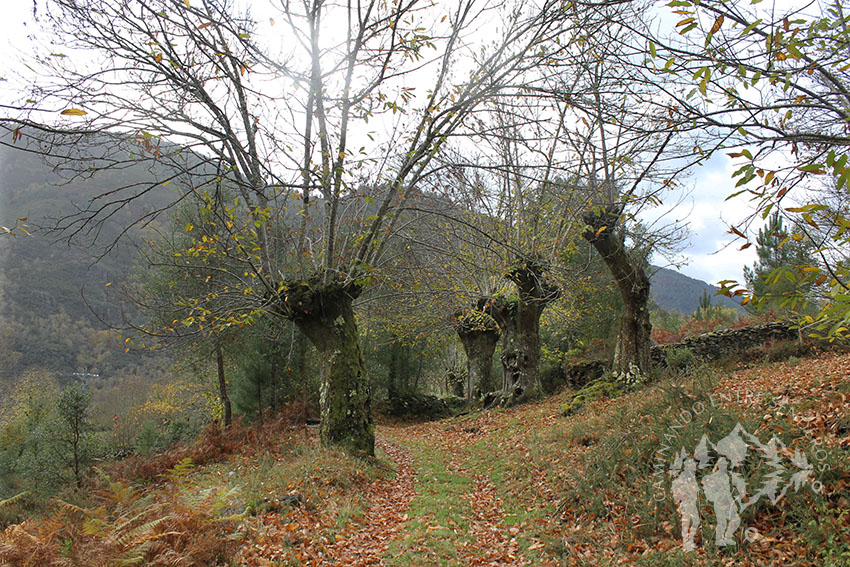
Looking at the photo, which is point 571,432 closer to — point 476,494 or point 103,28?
point 476,494

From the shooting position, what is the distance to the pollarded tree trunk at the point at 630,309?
36.5ft

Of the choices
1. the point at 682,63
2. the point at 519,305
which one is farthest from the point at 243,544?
the point at 519,305

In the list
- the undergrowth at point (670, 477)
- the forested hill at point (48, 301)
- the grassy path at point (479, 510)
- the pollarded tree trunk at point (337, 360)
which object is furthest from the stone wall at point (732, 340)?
the forested hill at point (48, 301)

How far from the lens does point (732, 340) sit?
14.8 m

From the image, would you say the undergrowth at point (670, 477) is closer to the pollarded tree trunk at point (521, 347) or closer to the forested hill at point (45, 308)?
the pollarded tree trunk at point (521, 347)

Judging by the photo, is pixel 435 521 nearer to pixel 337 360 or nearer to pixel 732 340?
pixel 337 360

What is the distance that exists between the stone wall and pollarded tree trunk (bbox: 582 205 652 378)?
4.07m

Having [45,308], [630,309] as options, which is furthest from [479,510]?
[45,308]

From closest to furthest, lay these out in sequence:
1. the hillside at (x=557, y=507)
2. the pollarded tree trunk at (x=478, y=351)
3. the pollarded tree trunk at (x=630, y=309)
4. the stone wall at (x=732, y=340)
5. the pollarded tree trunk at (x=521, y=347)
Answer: the hillside at (x=557, y=507), the pollarded tree trunk at (x=630, y=309), the stone wall at (x=732, y=340), the pollarded tree trunk at (x=521, y=347), the pollarded tree trunk at (x=478, y=351)

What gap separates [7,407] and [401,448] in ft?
98.7

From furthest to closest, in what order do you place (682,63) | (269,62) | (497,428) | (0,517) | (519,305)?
(519,305), (497,428), (0,517), (269,62), (682,63)

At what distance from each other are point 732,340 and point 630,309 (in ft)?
19.5

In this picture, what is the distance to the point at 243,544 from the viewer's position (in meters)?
4.31

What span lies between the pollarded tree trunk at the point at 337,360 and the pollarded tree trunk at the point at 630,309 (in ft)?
20.9
